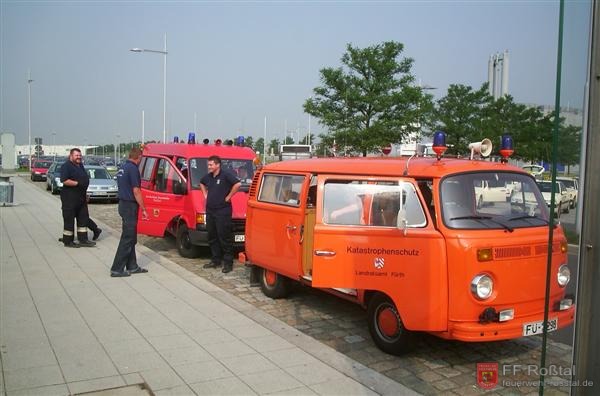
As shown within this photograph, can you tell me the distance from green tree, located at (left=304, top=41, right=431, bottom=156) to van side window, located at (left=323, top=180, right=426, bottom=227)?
43.9ft

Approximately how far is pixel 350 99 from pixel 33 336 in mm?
15441

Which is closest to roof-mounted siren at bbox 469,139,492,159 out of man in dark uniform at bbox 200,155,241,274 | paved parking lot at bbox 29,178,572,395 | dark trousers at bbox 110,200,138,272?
paved parking lot at bbox 29,178,572,395

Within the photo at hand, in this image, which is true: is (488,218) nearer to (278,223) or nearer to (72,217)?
(278,223)

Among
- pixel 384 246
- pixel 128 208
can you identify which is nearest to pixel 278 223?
pixel 384 246

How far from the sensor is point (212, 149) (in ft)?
36.1

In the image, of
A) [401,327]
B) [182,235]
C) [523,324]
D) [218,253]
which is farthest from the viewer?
[182,235]

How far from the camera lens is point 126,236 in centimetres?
823

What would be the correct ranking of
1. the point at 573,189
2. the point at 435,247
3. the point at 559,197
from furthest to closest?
the point at 435,247 → the point at 559,197 → the point at 573,189

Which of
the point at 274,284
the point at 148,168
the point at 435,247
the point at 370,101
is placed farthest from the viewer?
the point at 370,101

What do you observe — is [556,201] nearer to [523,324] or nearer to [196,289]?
[523,324]

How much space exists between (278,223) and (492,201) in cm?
275

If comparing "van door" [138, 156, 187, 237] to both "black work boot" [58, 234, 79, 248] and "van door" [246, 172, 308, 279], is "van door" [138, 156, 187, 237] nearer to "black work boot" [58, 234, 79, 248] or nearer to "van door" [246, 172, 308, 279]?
"black work boot" [58, 234, 79, 248]

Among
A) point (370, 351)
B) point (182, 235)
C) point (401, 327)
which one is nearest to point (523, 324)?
point (401, 327)

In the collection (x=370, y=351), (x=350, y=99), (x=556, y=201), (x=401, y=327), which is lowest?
(x=370, y=351)
